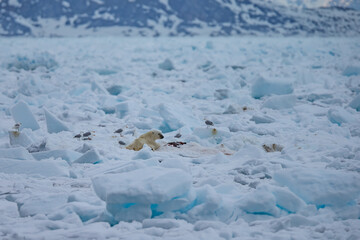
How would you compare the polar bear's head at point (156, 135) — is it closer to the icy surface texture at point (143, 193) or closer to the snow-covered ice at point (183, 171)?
the snow-covered ice at point (183, 171)

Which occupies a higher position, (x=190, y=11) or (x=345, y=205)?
(x=345, y=205)

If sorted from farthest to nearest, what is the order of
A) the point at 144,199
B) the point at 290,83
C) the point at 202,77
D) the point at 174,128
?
the point at 202,77 → the point at 290,83 → the point at 174,128 → the point at 144,199

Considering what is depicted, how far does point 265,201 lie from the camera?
1131 mm

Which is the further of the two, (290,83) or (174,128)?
(290,83)

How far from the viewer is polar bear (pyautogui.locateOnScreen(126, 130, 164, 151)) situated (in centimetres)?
196

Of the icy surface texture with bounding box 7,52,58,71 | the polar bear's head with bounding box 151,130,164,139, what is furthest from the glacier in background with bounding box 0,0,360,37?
the polar bear's head with bounding box 151,130,164,139

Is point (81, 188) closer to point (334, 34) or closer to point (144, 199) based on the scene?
point (144, 199)

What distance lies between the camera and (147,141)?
2012 mm

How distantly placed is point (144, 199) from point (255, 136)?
1.26 m

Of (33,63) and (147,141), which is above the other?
(147,141)

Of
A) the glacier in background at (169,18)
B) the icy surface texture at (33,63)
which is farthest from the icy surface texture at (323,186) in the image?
the glacier in background at (169,18)

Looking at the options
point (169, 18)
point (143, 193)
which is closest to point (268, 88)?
point (143, 193)

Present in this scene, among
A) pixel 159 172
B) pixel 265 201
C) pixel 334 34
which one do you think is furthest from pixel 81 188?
pixel 334 34

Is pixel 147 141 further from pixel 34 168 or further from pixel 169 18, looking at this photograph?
pixel 169 18
